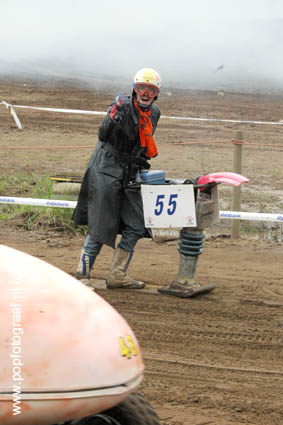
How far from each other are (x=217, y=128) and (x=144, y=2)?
19.5m

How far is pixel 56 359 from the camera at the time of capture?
2775 mm

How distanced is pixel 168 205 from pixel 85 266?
1044 millimetres

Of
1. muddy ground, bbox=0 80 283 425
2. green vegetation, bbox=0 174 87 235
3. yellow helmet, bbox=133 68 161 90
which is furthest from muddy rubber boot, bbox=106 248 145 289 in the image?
green vegetation, bbox=0 174 87 235

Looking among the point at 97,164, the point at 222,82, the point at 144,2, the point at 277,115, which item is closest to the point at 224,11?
the point at 144,2

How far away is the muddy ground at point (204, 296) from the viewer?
462cm

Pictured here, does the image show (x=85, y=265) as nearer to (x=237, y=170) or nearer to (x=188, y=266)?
(x=188, y=266)

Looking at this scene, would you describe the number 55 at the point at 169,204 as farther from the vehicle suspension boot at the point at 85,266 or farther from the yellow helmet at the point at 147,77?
the yellow helmet at the point at 147,77

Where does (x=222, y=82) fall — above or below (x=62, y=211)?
above

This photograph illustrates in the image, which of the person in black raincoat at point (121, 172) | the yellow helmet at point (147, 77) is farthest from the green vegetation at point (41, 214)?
the yellow helmet at point (147, 77)

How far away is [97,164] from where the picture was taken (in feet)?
22.1

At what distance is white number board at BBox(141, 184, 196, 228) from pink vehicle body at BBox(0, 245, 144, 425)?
3508 mm

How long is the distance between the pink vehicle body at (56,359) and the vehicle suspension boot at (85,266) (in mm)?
3894

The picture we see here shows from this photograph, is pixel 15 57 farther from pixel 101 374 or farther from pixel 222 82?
pixel 101 374

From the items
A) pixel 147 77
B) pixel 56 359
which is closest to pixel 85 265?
pixel 147 77
